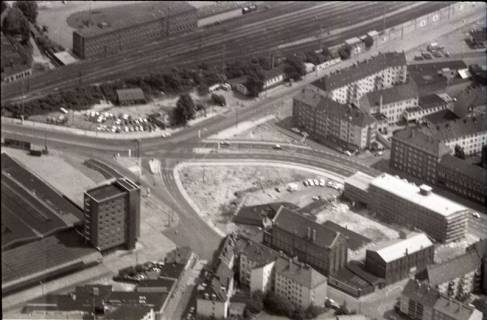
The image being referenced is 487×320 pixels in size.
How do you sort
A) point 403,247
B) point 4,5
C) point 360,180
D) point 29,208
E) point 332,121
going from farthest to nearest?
point 4,5
point 332,121
point 360,180
point 403,247
point 29,208

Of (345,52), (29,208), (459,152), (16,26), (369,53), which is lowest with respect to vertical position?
(369,53)

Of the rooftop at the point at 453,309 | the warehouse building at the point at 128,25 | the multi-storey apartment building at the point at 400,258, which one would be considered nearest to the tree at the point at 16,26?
the warehouse building at the point at 128,25

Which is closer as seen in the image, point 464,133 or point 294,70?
point 464,133

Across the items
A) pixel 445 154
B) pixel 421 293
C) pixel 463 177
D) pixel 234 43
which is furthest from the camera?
pixel 234 43

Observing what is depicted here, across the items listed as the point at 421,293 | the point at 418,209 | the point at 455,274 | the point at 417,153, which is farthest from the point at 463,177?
the point at 421,293

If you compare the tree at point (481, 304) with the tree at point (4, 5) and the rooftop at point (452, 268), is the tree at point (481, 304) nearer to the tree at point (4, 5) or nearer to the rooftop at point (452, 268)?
the rooftop at point (452, 268)

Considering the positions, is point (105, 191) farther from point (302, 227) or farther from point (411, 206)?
point (411, 206)
